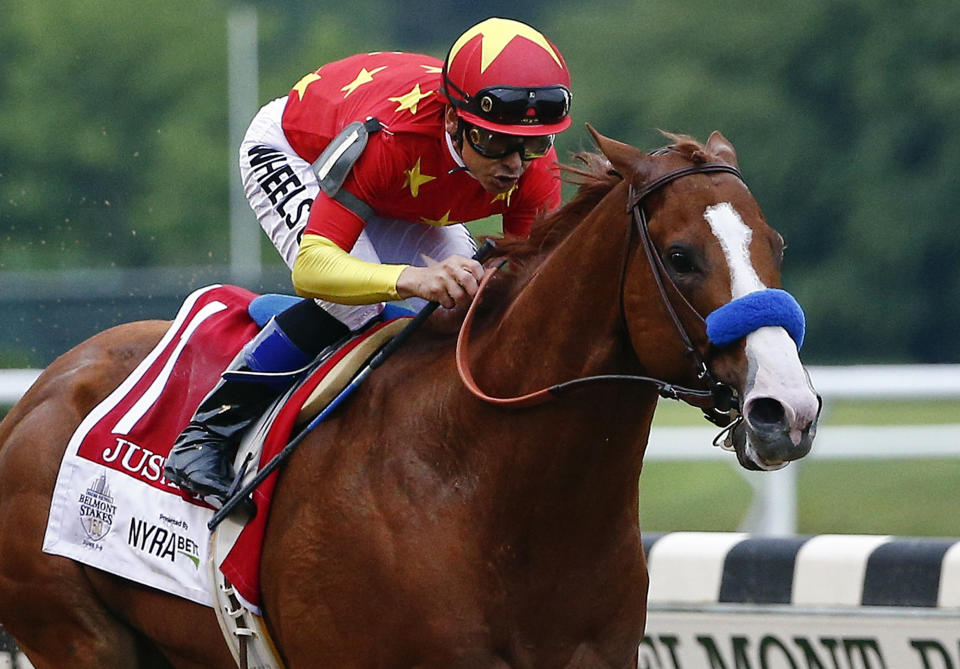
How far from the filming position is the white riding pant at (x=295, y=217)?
4.38 metres

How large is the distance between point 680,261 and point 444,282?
1.99ft

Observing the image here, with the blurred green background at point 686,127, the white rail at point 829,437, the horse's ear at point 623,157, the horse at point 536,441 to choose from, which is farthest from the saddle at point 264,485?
the blurred green background at point 686,127

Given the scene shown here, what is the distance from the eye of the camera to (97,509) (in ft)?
14.7

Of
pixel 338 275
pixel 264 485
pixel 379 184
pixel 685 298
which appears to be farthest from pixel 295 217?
pixel 685 298

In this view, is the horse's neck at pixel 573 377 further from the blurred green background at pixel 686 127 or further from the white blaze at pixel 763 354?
the blurred green background at pixel 686 127

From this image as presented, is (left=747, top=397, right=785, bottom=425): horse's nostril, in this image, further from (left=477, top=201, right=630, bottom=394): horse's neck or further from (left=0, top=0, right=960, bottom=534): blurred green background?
(left=0, top=0, right=960, bottom=534): blurred green background

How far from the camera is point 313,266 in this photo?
3895mm

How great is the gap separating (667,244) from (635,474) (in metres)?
0.59

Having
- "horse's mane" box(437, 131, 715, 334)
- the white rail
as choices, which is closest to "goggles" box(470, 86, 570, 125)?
"horse's mane" box(437, 131, 715, 334)

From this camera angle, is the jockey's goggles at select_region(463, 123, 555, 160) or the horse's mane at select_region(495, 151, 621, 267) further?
the jockey's goggles at select_region(463, 123, 555, 160)

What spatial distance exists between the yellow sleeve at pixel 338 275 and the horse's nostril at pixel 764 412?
96 centimetres

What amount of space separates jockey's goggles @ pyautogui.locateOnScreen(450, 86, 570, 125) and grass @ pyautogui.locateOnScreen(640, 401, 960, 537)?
404 cm

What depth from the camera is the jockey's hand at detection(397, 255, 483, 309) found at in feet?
12.3

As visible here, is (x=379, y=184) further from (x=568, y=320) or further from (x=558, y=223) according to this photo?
(x=568, y=320)
